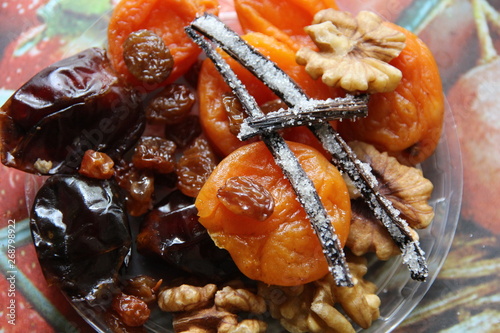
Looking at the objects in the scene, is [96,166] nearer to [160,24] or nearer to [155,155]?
[155,155]

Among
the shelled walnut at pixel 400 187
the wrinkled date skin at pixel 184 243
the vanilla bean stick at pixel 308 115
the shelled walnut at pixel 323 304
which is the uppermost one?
the vanilla bean stick at pixel 308 115

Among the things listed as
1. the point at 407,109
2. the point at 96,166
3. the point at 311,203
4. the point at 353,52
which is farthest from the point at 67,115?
the point at 407,109

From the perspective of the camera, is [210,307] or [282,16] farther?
[282,16]

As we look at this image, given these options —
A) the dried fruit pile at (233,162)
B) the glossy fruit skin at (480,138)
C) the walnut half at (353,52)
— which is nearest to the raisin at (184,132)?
the dried fruit pile at (233,162)

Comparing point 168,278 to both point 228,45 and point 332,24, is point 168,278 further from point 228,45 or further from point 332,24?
point 332,24

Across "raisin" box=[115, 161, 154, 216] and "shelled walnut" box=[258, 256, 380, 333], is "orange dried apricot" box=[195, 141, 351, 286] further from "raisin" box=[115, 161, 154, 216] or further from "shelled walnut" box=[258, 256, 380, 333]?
"raisin" box=[115, 161, 154, 216]

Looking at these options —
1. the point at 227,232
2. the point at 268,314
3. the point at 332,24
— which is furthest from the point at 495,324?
the point at 332,24

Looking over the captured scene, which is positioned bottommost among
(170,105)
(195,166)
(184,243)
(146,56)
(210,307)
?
(210,307)

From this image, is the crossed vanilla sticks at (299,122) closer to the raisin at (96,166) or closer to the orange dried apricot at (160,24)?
the orange dried apricot at (160,24)

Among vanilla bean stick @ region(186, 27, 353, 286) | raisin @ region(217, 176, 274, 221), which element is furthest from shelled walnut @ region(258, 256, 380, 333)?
raisin @ region(217, 176, 274, 221)
